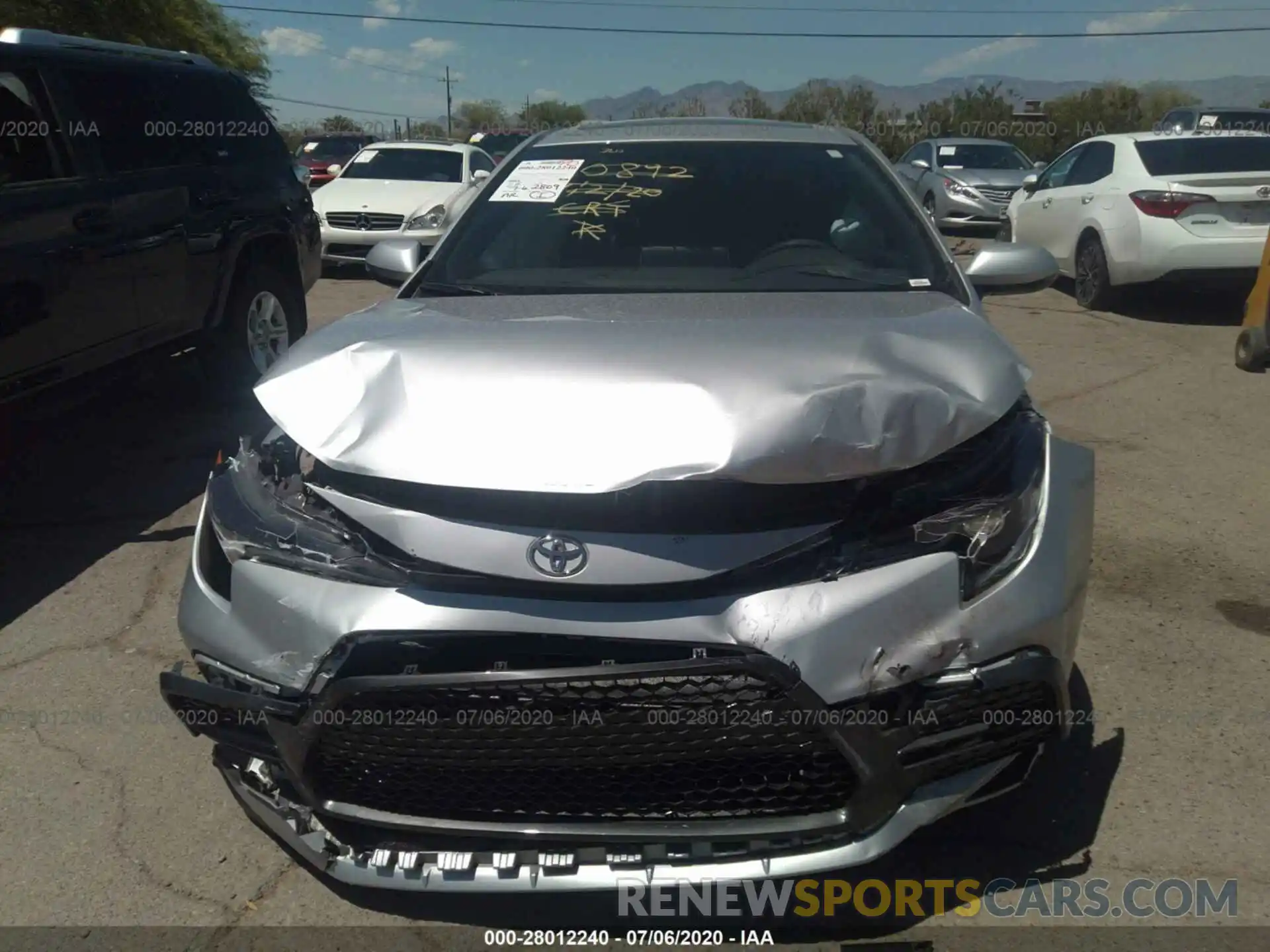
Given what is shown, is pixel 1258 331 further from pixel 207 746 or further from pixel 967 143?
pixel 967 143

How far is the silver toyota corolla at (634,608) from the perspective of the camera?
196 cm

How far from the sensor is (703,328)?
2.49 metres

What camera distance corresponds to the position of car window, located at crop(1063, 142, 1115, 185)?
9.44 metres

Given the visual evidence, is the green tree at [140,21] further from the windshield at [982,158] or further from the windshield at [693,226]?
the windshield at [693,226]

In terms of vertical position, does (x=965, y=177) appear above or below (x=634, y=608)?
below

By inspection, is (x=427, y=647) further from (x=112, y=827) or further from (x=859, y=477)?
(x=112, y=827)

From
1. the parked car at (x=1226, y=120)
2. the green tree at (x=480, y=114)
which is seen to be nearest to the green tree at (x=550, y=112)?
the green tree at (x=480, y=114)

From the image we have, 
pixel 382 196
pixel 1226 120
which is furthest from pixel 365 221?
pixel 1226 120

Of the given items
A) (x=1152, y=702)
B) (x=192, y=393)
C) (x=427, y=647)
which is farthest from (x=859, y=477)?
(x=192, y=393)

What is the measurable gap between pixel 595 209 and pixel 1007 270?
1.43 metres

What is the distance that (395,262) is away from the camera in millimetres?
3713

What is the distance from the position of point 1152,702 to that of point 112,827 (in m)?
2.93

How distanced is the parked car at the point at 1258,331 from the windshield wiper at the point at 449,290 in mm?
6211

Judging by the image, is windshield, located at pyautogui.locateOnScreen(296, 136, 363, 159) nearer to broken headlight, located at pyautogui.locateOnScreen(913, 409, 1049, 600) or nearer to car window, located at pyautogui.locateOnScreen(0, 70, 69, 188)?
car window, located at pyautogui.locateOnScreen(0, 70, 69, 188)
